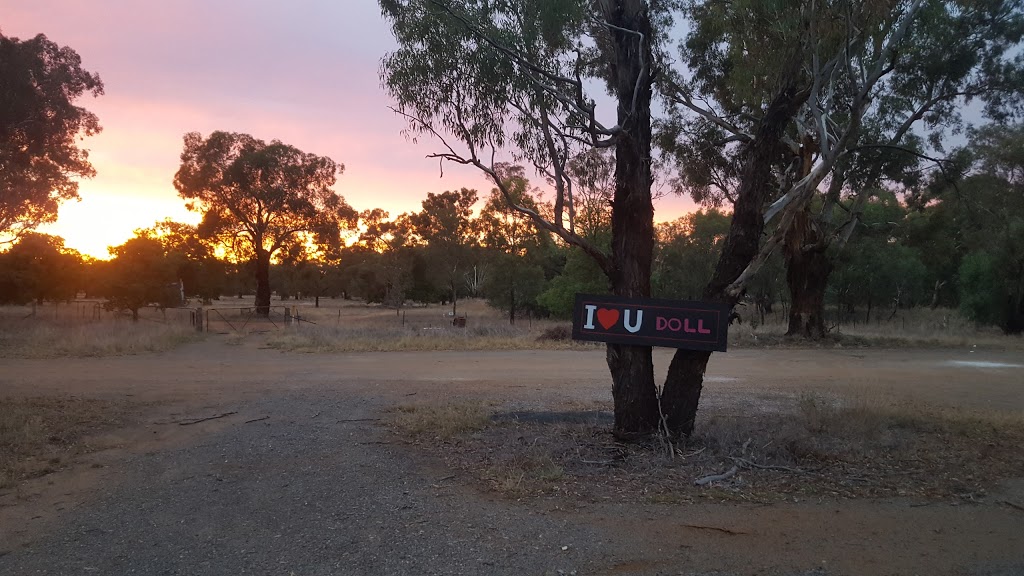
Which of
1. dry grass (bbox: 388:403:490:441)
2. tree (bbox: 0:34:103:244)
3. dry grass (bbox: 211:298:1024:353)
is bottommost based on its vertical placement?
dry grass (bbox: 388:403:490:441)

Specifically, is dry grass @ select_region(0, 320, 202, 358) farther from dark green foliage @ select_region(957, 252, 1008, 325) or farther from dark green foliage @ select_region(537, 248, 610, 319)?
dark green foliage @ select_region(957, 252, 1008, 325)

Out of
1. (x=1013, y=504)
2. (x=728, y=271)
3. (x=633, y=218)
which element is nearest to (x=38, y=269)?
(x=633, y=218)

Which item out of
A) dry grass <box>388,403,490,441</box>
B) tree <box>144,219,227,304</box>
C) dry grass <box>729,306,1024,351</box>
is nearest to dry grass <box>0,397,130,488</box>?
dry grass <box>388,403,490,441</box>

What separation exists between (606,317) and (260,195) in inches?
1514

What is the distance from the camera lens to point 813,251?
25.5 meters

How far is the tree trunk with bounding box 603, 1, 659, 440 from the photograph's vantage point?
7.83 meters

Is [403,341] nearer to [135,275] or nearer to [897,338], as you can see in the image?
[135,275]

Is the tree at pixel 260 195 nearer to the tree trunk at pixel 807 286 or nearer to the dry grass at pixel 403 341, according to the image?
the dry grass at pixel 403 341

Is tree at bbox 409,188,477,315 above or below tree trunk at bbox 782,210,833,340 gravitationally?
above

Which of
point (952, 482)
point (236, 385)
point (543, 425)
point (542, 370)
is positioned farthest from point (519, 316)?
point (952, 482)

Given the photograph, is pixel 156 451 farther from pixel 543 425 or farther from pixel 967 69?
pixel 967 69

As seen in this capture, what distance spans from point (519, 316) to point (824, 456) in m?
34.8

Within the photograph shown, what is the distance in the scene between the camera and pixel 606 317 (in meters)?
7.58

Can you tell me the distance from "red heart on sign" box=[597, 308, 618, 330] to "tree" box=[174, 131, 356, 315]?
1389 inches
